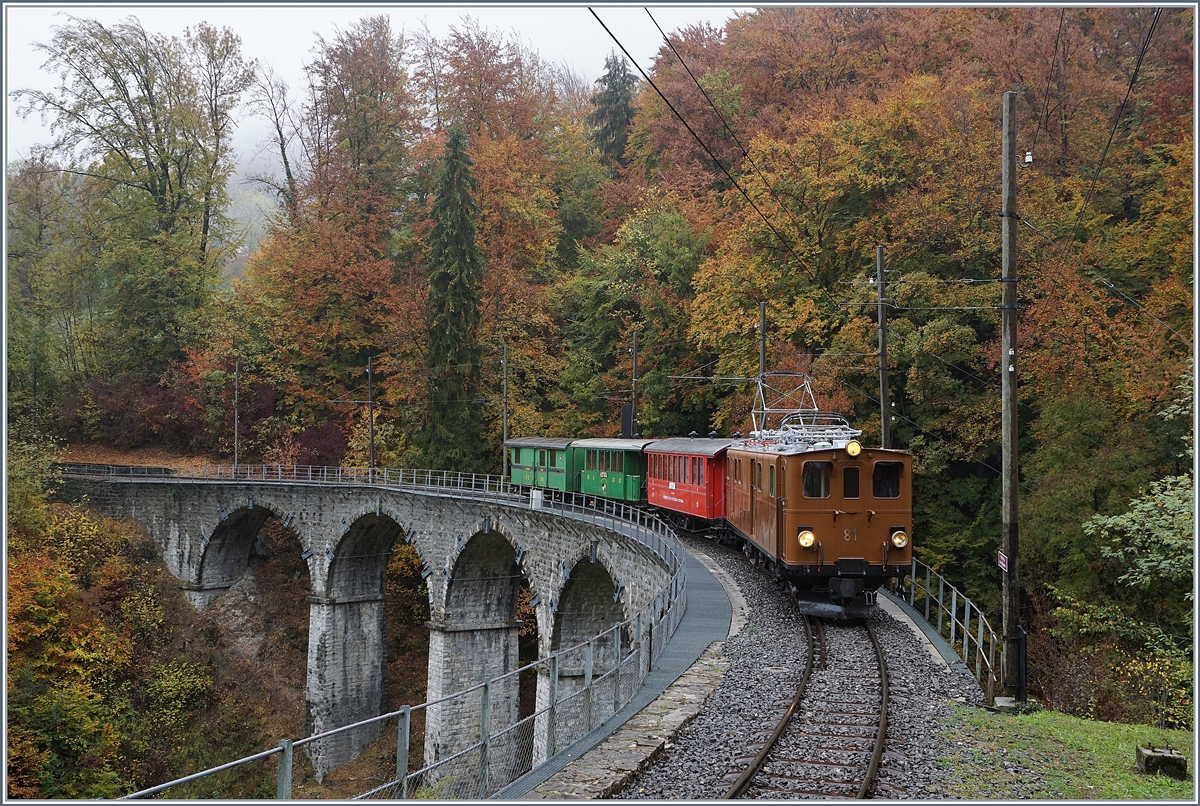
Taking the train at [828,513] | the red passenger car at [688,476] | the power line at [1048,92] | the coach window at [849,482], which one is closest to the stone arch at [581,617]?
the red passenger car at [688,476]

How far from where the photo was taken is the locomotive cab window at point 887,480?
637 inches

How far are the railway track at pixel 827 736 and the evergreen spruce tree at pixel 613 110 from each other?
51067 millimetres

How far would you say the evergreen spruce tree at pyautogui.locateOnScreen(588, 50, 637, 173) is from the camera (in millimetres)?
61250

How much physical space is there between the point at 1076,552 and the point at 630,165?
40.9 meters

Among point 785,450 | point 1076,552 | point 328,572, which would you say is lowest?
point 328,572

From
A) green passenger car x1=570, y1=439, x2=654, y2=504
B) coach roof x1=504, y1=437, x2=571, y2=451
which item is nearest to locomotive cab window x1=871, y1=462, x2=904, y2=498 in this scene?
green passenger car x1=570, y1=439, x2=654, y2=504

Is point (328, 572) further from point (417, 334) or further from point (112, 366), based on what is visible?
point (112, 366)

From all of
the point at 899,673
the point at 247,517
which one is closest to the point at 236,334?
the point at 247,517

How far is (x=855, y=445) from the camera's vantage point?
1572 centimetres

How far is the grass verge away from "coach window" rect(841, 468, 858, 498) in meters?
5.15

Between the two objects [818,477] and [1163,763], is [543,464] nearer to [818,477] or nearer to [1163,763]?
[818,477]

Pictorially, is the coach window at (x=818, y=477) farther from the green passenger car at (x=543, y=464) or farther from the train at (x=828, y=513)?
the green passenger car at (x=543, y=464)

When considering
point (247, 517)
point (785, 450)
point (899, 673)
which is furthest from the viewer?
point (247, 517)

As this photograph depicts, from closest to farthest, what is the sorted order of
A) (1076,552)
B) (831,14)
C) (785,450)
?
(785,450) < (1076,552) < (831,14)
